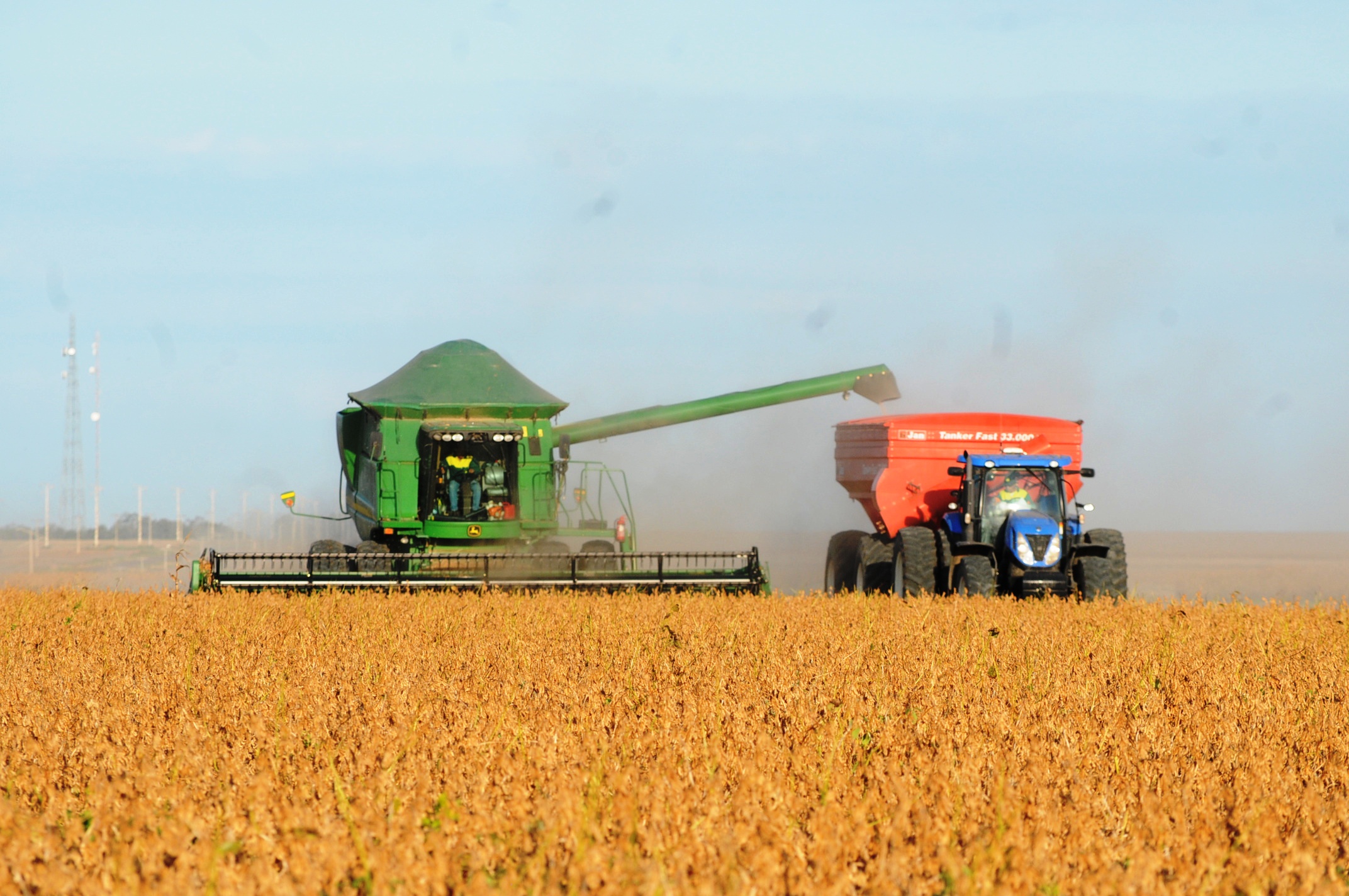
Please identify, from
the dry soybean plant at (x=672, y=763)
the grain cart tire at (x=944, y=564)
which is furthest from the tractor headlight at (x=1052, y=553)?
the dry soybean plant at (x=672, y=763)

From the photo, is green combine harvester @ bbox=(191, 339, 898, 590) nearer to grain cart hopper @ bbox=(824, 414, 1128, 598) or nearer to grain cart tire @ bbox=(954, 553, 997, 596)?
grain cart hopper @ bbox=(824, 414, 1128, 598)

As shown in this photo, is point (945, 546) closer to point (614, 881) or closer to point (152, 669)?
point (152, 669)

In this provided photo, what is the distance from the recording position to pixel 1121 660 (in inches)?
291

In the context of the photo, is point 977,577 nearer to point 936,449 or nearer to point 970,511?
point 970,511

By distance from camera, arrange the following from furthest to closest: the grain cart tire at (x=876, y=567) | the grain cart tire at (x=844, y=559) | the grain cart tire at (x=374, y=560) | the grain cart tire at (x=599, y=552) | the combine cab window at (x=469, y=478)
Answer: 1. the grain cart tire at (x=844, y=559)
2. the combine cab window at (x=469, y=478)
3. the grain cart tire at (x=599, y=552)
4. the grain cart tire at (x=876, y=567)
5. the grain cart tire at (x=374, y=560)

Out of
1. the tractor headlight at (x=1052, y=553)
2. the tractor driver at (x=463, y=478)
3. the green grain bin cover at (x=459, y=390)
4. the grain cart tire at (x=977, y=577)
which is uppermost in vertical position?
the green grain bin cover at (x=459, y=390)

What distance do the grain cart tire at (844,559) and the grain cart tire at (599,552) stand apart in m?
2.48

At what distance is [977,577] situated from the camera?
12148 mm

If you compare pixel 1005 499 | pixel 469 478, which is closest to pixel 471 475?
pixel 469 478

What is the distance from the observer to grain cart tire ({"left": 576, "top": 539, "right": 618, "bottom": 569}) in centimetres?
1424

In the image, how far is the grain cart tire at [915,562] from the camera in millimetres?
12766

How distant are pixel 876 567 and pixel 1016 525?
2.04 meters

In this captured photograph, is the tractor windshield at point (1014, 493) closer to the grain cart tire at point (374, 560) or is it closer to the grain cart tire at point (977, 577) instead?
the grain cart tire at point (977, 577)

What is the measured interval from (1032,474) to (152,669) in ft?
28.4
